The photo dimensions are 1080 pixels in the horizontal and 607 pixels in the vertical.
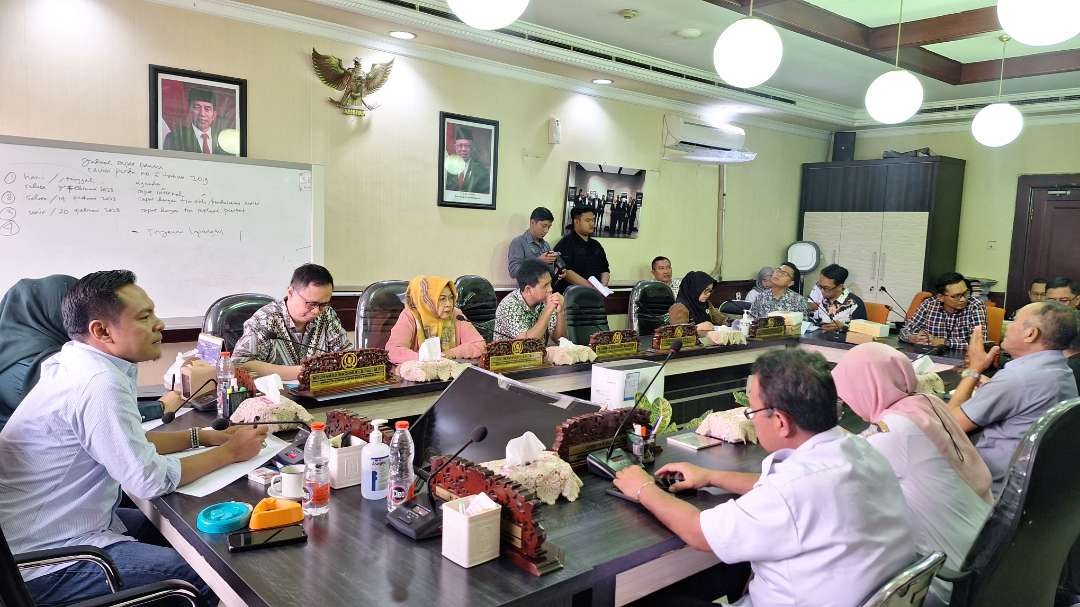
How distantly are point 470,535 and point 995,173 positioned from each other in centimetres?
721

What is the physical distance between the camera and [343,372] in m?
2.47

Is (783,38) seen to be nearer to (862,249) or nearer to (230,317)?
(862,249)

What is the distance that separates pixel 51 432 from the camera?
A: 1.56 meters

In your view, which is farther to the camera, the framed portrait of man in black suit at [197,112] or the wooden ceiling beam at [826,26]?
the wooden ceiling beam at [826,26]

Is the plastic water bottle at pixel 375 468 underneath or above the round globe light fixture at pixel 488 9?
underneath

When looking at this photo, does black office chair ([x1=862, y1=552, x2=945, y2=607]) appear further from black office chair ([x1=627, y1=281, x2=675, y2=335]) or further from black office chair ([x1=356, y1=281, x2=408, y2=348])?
black office chair ([x1=627, y1=281, x2=675, y2=335])

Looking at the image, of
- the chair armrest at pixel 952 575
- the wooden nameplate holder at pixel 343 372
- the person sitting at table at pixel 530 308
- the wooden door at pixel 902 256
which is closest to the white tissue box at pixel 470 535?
the chair armrest at pixel 952 575

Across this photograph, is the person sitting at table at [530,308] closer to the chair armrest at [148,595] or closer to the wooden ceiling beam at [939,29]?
the chair armrest at [148,595]

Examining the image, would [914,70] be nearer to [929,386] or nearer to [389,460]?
[929,386]

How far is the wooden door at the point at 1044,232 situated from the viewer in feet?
20.3

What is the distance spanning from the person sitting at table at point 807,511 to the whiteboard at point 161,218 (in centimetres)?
324

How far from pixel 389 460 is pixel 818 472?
891mm

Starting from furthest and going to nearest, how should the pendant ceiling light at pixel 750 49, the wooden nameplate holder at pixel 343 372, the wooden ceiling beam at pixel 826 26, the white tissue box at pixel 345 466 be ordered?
the wooden ceiling beam at pixel 826 26, the pendant ceiling light at pixel 750 49, the wooden nameplate holder at pixel 343 372, the white tissue box at pixel 345 466

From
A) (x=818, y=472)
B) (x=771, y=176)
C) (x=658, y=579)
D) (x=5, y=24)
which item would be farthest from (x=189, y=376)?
(x=771, y=176)
